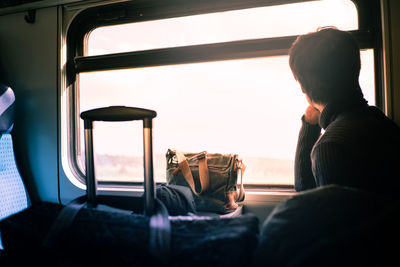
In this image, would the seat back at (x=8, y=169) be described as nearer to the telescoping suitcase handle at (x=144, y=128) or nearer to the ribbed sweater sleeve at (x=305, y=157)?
the telescoping suitcase handle at (x=144, y=128)

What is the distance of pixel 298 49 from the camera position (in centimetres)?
140

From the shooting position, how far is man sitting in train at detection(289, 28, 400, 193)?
3.53ft

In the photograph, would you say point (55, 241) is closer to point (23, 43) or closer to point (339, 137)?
point (339, 137)

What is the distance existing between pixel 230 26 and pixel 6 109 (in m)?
1.84

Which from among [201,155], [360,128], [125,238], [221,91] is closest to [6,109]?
[201,155]

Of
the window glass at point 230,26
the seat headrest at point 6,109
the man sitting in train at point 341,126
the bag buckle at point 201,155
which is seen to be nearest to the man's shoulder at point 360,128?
the man sitting in train at point 341,126

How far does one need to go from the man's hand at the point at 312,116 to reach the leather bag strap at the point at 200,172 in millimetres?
685

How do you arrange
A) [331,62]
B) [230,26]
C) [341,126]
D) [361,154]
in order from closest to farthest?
[361,154] → [341,126] → [331,62] → [230,26]

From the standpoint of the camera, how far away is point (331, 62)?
1.29m

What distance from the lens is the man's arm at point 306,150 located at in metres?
1.66

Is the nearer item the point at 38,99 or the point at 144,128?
the point at 144,128

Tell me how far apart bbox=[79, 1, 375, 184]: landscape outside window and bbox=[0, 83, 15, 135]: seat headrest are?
2.19 feet

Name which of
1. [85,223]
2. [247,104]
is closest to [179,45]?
[247,104]

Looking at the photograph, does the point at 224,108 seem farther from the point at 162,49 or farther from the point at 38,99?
the point at 38,99
